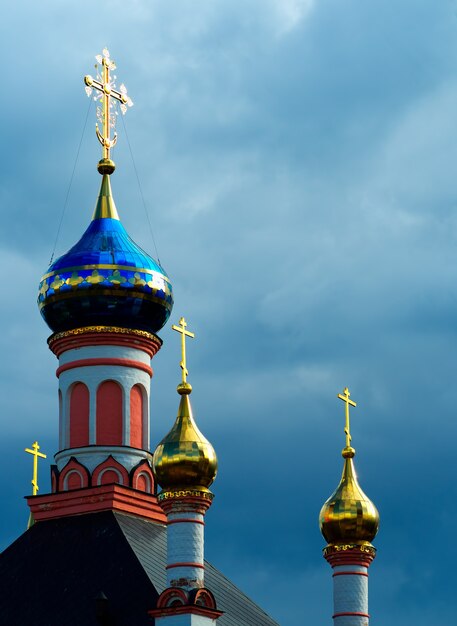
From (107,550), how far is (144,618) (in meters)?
2.21

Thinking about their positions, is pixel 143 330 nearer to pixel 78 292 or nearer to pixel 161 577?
pixel 78 292

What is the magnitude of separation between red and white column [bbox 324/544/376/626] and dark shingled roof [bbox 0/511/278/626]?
3.81 ft

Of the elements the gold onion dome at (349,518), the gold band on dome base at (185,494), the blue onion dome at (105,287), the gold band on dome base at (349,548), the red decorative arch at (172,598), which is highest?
the blue onion dome at (105,287)

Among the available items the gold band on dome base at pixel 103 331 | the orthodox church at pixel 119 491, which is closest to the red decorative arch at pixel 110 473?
the orthodox church at pixel 119 491

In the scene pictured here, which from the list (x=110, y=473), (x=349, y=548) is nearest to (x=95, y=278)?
(x=110, y=473)

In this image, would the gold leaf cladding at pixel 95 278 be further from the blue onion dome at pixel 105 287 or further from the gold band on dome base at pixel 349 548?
the gold band on dome base at pixel 349 548

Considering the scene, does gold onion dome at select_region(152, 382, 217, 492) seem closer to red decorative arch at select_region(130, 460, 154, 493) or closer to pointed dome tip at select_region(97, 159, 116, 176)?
red decorative arch at select_region(130, 460, 154, 493)

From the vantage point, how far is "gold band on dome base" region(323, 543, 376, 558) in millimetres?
37375

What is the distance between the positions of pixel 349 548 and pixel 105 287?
240 inches

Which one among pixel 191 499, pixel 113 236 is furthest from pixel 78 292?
pixel 191 499

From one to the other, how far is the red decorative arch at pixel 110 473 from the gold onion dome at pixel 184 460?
3332 mm

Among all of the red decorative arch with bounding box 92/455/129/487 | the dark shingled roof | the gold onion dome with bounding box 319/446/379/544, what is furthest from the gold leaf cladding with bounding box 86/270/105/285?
the gold onion dome with bounding box 319/446/379/544

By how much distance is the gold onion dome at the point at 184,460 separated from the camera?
111ft

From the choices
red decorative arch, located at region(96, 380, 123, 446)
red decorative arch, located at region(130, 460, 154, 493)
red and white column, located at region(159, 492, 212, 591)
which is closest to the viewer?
red and white column, located at region(159, 492, 212, 591)
